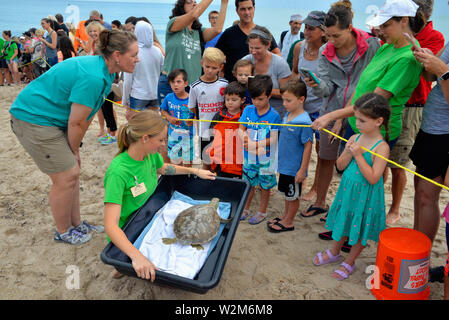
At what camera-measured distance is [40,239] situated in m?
2.59

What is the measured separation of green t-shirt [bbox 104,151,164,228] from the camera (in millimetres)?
1765

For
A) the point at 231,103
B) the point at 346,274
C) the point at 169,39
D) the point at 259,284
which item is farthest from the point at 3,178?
the point at 346,274

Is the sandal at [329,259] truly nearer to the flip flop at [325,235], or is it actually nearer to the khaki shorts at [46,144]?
the flip flop at [325,235]

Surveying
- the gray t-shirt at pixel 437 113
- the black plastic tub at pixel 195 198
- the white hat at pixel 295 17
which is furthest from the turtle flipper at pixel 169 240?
the white hat at pixel 295 17

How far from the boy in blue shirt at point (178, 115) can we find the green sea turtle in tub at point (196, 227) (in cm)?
125

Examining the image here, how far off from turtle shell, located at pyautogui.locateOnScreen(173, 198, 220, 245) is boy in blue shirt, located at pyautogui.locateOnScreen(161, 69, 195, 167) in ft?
4.06

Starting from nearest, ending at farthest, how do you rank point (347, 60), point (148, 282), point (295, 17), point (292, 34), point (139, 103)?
point (148, 282), point (347, 60), point (139, 103), point (295, 17), point (292, 34)

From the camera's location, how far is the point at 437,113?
1.99m

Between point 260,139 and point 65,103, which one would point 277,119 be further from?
point 65,103

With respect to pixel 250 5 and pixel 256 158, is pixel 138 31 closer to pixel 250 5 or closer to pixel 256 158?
pixel 250 5

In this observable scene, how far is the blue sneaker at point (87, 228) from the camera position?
2.60 m

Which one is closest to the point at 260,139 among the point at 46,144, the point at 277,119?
the point at 277,119

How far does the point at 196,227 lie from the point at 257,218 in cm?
99

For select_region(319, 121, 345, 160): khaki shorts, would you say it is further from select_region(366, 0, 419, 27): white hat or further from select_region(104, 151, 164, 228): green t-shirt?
select_region(104, 151, 164, 228): green t-shirt
